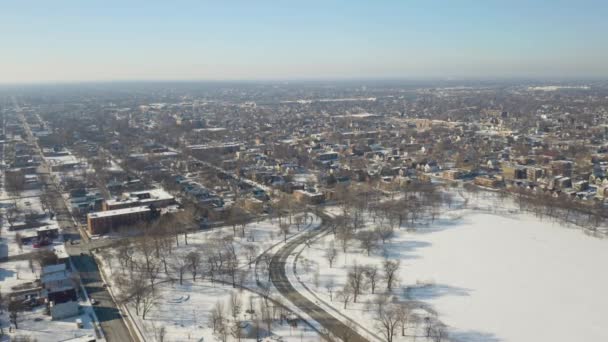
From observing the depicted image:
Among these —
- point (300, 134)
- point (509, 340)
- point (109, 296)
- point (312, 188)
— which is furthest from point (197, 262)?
point (300, 134)

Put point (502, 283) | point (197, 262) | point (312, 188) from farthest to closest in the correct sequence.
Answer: point (312, 188), point (197, 262), point (502, 283)

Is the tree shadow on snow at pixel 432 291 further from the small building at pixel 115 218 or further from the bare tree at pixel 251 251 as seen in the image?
the small building at pixel 115 218

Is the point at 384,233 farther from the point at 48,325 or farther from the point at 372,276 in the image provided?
the point at 48,325

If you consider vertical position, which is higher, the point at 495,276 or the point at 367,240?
the point at 367,240

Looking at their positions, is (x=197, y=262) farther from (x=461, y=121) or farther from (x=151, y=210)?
(x=461, y=121)

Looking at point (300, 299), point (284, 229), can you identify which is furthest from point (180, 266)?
point (284, 229)

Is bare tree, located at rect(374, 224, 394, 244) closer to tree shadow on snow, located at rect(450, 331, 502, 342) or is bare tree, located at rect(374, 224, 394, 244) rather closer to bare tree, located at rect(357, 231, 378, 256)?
bare tree, located at rect(357, 231, 378, 256)

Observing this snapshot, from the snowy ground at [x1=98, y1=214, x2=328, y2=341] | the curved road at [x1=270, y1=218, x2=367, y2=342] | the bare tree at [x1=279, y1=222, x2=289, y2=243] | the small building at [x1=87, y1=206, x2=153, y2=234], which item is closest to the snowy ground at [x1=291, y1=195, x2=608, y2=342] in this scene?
the curved road at [x1=270, y1=218, x2=367, y2=342]
